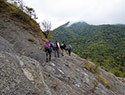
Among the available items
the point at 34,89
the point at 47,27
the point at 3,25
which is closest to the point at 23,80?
the point at 34,89

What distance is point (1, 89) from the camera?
217 cm

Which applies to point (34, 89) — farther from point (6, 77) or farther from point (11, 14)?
point (11, 14)

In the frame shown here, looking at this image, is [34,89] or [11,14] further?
[11,14]

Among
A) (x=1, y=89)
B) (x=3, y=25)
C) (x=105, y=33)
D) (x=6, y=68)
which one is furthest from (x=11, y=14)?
(x=105, y=33)

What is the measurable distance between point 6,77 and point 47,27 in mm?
13907

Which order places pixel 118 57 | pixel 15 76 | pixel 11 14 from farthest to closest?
pixel 118 57 < pixel 11 14 < pixel 15 76

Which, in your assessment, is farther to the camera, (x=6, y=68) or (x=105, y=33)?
(x=105, y=33)

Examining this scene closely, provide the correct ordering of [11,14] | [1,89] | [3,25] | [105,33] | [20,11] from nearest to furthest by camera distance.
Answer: [1,89], [3,25], [11,14], [20,11], [105,33]

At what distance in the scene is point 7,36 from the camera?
7211 mm

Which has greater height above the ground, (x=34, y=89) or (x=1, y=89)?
(x=1, y=89)

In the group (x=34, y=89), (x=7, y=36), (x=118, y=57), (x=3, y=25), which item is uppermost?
(x=3, y=25)

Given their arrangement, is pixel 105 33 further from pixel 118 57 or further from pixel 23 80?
pixel 23 80

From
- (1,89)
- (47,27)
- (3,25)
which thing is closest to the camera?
(1,89)

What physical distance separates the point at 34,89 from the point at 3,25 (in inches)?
347
